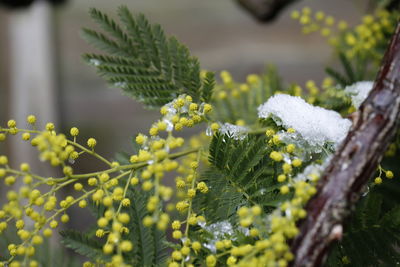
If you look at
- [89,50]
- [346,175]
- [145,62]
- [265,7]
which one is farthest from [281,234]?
[89,50]

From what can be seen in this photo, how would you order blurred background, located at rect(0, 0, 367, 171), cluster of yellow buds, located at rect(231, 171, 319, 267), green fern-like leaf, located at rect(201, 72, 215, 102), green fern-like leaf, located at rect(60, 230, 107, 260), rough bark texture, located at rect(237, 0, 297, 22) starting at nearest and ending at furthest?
cluster of yellow buds, located at rect(231, 171, 319, 267), green fern-like leaf, located at rect(60, 230, 107, 260), green fern-like leaf, located at rect(201, 72, 215, 102), rough bark texture, located at rect(237, 0, 297, 22), blurred background, located at rect(0, 0, 367, 171)

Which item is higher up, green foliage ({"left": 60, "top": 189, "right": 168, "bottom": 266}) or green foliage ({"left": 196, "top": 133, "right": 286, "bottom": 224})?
green foliage ({"left": 196, "top": 133, "right": 286, "bottom": 224})

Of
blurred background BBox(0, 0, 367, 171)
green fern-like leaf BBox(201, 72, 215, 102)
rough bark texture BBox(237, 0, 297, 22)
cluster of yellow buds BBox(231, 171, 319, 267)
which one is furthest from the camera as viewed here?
blurred background BBox(0, 0, 367, 171)

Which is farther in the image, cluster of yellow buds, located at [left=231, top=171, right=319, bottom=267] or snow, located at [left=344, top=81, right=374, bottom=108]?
snow, located at [left=344, top=81, right=374, bottom=108]

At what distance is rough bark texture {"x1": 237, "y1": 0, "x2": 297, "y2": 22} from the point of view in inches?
39.3

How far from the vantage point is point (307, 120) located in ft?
1.82

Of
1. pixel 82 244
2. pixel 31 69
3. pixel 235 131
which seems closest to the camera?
pixel 82 244

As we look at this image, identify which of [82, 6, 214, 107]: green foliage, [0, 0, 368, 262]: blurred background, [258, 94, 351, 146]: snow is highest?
[0, 0, 368, 262]: blurred background

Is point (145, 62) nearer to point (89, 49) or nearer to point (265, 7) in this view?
point (265, 7)

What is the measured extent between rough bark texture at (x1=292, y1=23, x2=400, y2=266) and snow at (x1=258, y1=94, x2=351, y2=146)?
0.34 feet

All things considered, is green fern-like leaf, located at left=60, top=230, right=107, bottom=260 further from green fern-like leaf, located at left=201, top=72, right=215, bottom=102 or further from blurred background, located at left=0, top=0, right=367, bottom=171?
blurred background, located at left=0, top=0, right=367, bottom=171

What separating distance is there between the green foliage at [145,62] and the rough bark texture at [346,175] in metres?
0.25

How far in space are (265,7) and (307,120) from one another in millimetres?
524

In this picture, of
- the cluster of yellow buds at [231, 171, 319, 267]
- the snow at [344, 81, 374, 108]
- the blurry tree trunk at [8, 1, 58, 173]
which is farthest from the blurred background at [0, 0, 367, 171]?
the cluster of yellow buds at [231, 171, 319, 267]
